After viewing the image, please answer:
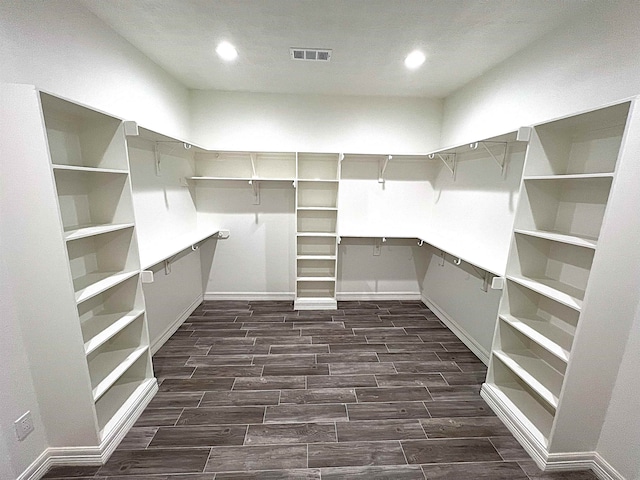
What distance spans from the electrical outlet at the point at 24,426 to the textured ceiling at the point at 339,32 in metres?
2.49

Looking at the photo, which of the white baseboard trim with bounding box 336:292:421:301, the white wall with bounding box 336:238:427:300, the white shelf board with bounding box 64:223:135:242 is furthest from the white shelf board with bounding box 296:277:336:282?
the white shelf board with bounding box 64:223:135:242

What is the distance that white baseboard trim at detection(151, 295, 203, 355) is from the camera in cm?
269

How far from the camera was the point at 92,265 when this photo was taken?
6.17 feet

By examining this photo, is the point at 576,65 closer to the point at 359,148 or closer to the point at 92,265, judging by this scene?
the point at 359,148

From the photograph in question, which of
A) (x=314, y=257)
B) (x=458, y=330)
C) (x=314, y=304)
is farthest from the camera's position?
(x=314, y=304)

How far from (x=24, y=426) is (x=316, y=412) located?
5.52 ft

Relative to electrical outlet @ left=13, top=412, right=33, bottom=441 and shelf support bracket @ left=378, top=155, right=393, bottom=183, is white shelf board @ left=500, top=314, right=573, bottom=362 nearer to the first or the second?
shelf support bracket @ left=378, top=155, right=393, bottom=183

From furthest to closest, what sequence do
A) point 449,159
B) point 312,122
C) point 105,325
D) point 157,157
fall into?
point 312,122 < point 449,159 < point 157,157 < point 105,325

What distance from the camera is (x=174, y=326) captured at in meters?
3.06

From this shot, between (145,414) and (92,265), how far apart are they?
115cm

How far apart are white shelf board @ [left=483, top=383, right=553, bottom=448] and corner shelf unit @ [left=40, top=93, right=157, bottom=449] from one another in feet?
8.73

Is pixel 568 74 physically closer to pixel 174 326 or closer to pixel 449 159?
pixel 449 159

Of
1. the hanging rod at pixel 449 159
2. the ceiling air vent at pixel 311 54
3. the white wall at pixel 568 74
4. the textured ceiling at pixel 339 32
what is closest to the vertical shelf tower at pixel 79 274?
the textured ceiling at pixel 339 32


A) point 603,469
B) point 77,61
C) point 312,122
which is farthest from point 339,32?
point 603,469
